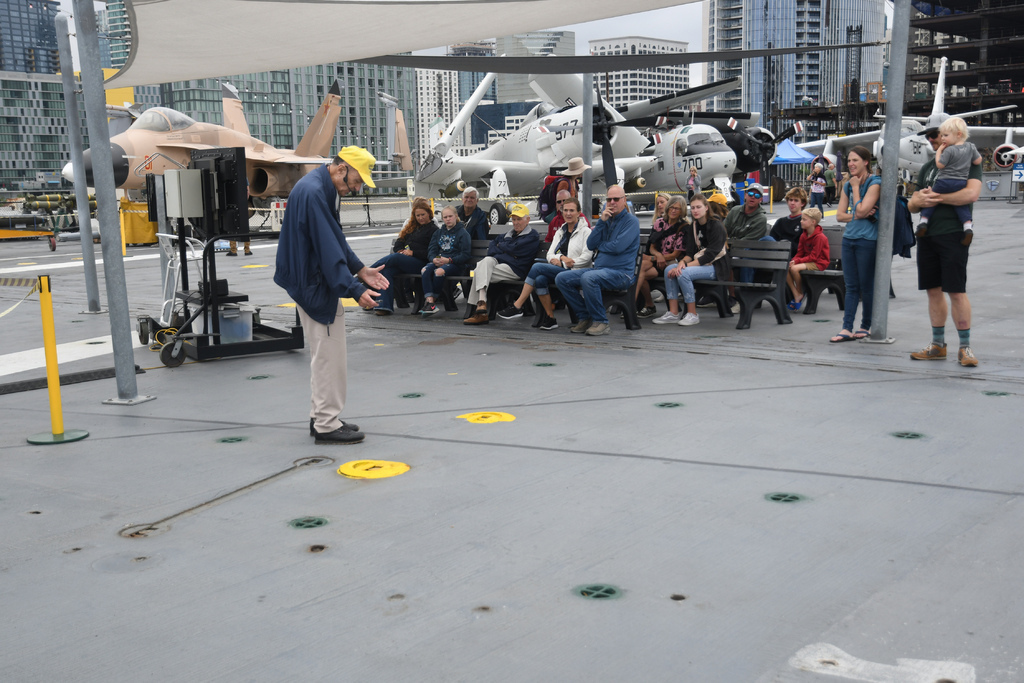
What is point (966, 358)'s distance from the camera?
6.61 meters

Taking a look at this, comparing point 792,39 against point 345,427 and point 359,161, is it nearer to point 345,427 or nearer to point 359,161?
point 359,161

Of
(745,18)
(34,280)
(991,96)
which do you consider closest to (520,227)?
(34,280)

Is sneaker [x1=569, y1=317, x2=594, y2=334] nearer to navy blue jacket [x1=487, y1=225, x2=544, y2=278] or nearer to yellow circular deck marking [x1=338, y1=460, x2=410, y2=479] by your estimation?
navy blue jacket [x1=487, y1=225, x2=544, y2=278]

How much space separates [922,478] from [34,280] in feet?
17.4

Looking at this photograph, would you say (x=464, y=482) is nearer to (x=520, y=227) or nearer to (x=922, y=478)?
(x=922, y=478)

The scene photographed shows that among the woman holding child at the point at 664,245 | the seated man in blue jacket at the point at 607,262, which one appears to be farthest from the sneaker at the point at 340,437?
the woman holding child at the point at 664,245

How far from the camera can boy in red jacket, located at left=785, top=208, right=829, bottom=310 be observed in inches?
372

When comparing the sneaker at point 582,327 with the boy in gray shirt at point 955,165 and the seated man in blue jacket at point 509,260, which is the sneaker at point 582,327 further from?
the boy in gray shirt at point 955,165

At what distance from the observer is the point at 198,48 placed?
7.66 m

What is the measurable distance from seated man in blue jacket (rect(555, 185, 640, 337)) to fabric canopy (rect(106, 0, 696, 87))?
1.76 meters

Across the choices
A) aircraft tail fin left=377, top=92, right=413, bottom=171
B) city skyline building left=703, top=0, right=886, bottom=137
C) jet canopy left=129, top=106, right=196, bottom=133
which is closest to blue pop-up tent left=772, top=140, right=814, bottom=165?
aircraft tail fin left=377, top=92, right=413, bottom=171

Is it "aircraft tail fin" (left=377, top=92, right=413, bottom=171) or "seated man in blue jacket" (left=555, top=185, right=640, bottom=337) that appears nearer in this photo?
"seated man in blue jacket" (left=555, top=185, right=640, bottom=337)

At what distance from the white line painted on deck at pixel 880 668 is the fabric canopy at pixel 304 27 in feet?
19.0

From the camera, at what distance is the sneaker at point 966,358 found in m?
6.59
